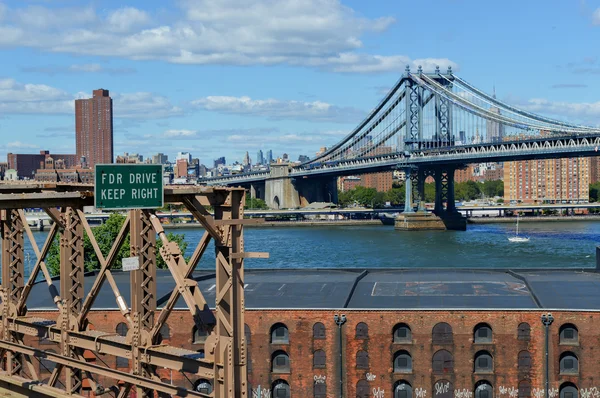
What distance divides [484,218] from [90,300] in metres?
111

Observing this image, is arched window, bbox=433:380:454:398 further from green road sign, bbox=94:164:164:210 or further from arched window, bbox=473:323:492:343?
green road sign, bbox=94:164:164:210

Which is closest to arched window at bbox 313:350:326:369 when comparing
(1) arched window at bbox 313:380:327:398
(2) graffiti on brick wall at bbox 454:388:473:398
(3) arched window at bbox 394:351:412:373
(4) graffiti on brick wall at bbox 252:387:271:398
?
(1) arched window at bbox 313:380:327:398

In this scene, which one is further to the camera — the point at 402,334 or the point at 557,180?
the point at 557,180

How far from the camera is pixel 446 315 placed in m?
23.3

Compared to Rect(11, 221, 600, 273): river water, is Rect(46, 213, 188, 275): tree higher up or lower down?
higher up

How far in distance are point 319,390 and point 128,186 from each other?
15.1 metres

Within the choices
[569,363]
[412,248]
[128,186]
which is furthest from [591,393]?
[412,248]

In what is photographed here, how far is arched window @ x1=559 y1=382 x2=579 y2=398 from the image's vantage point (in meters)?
23.2

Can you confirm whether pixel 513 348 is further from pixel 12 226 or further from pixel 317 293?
pixel 12 226

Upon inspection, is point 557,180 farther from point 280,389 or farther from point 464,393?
point 280,389

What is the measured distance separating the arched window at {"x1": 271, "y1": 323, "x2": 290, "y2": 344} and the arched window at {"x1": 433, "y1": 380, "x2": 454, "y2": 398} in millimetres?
3647

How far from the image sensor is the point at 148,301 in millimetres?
10422

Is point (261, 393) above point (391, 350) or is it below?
below

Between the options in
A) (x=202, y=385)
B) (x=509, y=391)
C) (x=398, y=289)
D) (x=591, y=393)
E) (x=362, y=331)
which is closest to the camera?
(x=591, y=393)
